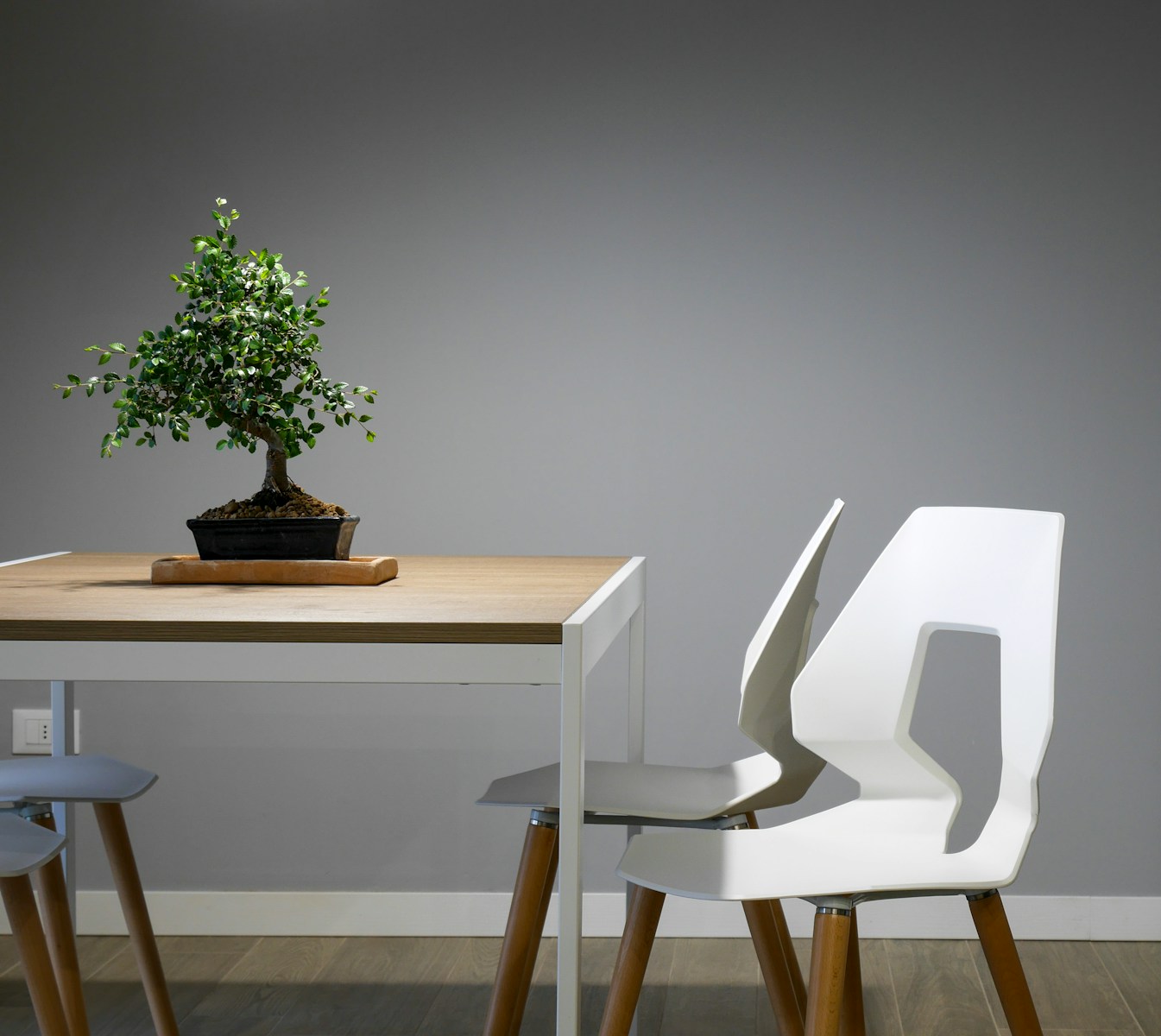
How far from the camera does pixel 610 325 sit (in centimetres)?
265

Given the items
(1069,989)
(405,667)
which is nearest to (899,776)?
(405,667)

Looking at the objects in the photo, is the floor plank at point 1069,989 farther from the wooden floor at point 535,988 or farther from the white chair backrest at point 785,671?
the white chair backrest at point 785,671

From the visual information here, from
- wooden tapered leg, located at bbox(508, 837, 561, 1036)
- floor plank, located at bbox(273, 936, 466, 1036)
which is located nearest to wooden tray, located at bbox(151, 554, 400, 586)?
wooden tapered leg, located at bbox(508, 837, 561, 1036)

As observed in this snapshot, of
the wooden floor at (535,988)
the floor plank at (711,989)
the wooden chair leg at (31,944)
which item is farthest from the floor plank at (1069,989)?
the wooden chair leg at (31,944)

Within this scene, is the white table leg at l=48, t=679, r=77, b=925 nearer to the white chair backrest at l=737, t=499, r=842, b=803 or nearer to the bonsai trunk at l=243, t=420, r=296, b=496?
the bonsai trunk at l=243, t=420, r=296, b=496

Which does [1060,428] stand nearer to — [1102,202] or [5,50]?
[1102,202]

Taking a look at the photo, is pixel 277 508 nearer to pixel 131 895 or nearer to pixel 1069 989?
pixel 131 895

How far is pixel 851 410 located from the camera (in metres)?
2.63

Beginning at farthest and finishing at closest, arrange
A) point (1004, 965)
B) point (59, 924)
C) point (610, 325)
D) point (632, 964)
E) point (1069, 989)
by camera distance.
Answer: point (610, 325) → point (1069, 989) → point (59, 924) → point (632, 964) → point (1004, 965)

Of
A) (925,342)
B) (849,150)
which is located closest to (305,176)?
(849,150)

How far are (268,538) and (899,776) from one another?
84cm

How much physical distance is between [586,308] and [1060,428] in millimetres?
994

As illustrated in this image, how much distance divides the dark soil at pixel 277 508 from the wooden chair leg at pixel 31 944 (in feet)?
1.70

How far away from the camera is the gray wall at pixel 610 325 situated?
2.59 meters
